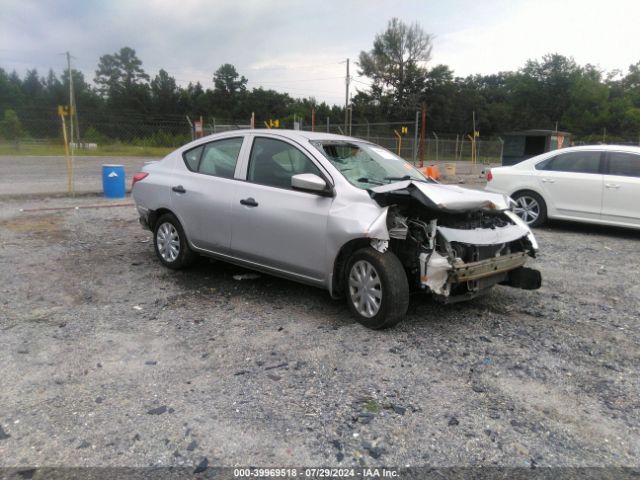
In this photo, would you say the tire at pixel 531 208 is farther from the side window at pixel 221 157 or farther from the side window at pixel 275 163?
the side window at pixel 221 157

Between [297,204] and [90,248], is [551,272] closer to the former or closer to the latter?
[297,204]

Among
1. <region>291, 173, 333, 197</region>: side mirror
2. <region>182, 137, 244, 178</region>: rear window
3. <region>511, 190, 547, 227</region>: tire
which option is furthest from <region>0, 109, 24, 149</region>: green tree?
<region>291, 173, 333, 197</region>: side mirror

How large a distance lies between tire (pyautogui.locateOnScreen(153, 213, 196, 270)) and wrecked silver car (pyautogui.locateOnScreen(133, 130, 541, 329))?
4 cm

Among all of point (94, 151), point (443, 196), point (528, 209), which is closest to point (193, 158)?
point (443, 196)

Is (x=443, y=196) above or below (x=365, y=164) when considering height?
below

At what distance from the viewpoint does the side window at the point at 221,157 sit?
18.1 feet

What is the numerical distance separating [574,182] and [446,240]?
564cm

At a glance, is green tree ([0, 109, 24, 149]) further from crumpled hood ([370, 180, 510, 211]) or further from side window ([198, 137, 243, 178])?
crumpled hood ([370, 180, 510, 211])

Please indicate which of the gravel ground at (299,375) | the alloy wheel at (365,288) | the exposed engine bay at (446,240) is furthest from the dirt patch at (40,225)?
the exposed engine bay at (446,240)

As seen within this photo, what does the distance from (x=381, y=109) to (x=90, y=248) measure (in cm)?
6165

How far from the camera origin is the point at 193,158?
600 centimetres

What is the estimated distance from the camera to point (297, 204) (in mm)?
4793

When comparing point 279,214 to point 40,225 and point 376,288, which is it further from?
point 40,225

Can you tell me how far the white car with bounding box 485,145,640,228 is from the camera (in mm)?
8414
